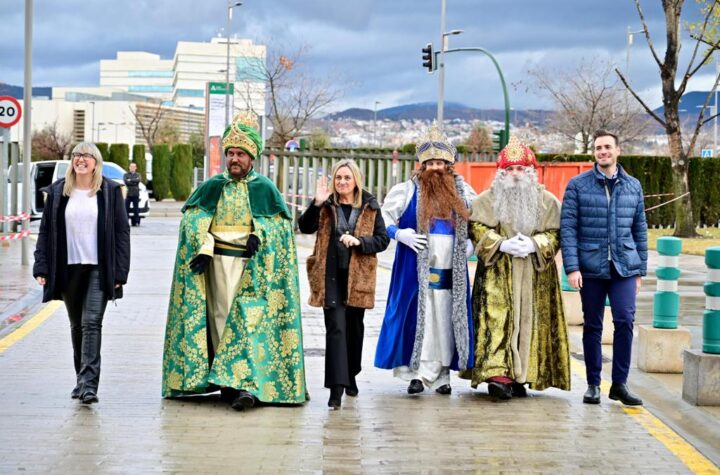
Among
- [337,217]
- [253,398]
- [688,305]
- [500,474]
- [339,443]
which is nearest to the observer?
[500,474]

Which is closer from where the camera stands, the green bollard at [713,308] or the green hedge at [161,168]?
the green bollard at [713,308]

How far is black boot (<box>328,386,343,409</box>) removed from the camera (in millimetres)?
8648

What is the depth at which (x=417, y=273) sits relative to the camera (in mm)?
9328

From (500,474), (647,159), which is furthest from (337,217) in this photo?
(647,159)

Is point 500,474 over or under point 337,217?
under

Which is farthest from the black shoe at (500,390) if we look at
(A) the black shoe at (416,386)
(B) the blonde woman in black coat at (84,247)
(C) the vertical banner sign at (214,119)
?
(C) the vertical banner sign at (214,119)

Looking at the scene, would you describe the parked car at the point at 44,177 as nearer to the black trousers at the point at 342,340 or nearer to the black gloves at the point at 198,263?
the black trousers at the point at 342,340

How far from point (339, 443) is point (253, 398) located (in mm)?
1218

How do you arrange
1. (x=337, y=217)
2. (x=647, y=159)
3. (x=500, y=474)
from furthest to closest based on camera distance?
(x=647, y=159), (x=337, y=217), (x=500, y=474)

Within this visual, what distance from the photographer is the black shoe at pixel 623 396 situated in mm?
9008

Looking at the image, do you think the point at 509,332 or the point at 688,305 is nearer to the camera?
the point at 509,332

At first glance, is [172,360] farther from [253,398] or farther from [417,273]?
[417,273]

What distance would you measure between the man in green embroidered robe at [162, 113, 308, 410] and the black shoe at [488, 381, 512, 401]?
1.34 metres

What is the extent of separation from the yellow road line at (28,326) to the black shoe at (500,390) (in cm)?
460
